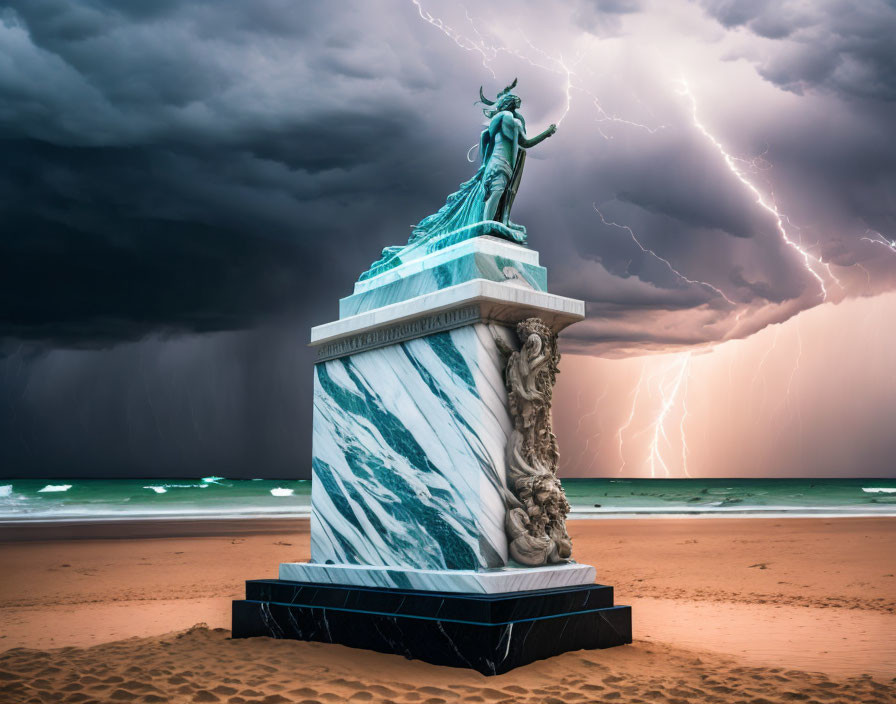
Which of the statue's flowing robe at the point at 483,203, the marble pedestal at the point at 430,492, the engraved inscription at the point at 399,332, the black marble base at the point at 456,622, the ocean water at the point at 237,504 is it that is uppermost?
the statue's flowing robe at the point at 483,203

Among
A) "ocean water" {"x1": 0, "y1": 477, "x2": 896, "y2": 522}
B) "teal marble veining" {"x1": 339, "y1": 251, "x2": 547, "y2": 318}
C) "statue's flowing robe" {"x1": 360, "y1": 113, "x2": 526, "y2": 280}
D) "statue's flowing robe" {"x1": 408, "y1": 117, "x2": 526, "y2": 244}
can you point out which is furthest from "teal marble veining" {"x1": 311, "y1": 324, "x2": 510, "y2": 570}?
"ocean water" {"x1": 0, "y1": 477, "x2": 896, "y2": 522}

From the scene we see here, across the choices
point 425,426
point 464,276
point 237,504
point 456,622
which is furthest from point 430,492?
point 237,504

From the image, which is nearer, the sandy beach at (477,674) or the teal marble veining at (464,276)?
the sandy beach at (477,674)

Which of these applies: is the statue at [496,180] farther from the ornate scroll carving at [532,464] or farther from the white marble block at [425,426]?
the ornate scroll carving at [532,464]

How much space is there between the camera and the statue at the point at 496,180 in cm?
663

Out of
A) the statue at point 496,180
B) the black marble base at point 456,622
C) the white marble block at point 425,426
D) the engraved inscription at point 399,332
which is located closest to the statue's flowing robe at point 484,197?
the statue at point 496,180

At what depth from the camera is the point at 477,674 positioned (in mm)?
4992

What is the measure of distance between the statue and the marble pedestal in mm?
217

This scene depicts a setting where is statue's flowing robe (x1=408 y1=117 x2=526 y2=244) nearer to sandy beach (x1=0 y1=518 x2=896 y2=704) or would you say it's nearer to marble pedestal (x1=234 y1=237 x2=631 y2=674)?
marble pedestal (x1=234 y1=237 x2=631 y2=674)

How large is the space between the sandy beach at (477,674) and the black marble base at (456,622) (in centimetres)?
10

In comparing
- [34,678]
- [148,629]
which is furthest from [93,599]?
[34,678]

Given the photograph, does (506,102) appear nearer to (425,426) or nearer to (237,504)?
(425,426)

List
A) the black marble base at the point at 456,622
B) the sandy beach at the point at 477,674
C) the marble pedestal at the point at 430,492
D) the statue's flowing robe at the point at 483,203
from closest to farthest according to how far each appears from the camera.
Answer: the sandy beach at the point at 477,674 → the black marble base at the point at 456,622 → the marble pedestal at the point at 430,492 → the statue's flowing robe at the point at 483,203

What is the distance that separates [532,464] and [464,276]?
5.15 ft
